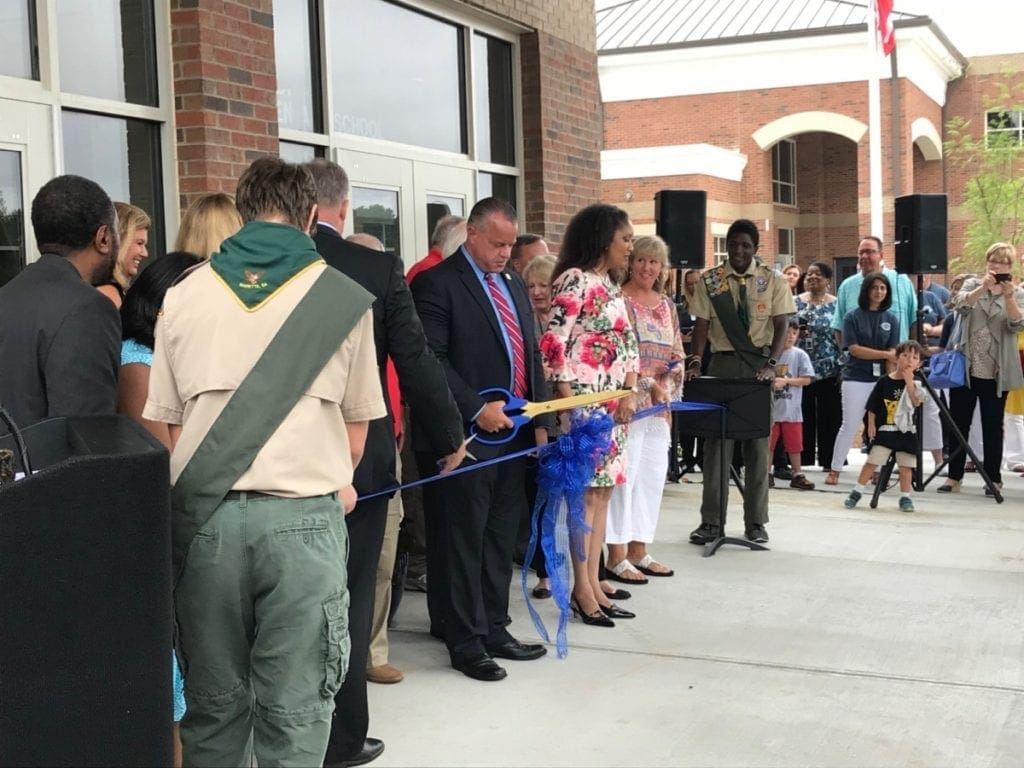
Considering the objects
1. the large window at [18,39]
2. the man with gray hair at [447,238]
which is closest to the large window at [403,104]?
the man with gray hair at [447,238]

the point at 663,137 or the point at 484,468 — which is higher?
the point at 663,137

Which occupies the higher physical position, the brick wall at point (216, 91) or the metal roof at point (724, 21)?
the metal roof at point (724, 21)

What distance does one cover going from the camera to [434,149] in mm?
9352

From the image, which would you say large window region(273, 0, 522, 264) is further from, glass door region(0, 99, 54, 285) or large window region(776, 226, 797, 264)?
large window region(776, 226, 797, 264)

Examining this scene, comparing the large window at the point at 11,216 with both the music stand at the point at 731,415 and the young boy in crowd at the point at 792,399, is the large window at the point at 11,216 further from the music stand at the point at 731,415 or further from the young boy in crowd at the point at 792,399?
the young boy in crowd at the point at 792,399

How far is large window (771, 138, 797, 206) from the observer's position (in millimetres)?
38219

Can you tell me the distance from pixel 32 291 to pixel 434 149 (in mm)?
6055

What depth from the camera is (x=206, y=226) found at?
13.9ft

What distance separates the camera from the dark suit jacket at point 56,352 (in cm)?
348

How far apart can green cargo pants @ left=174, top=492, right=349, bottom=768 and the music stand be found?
5196 mm

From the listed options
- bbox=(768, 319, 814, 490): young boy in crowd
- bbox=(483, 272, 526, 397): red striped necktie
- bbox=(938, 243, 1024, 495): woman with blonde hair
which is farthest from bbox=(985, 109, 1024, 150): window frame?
bbox=(483, 272, 526, 397): red striped necktie

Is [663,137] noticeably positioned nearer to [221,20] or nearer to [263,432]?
[221,20]

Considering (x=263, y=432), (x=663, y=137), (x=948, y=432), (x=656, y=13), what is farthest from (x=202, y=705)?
(x=656, y=13)

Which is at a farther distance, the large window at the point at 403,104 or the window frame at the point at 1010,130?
the window frame at the point at 1010,130
